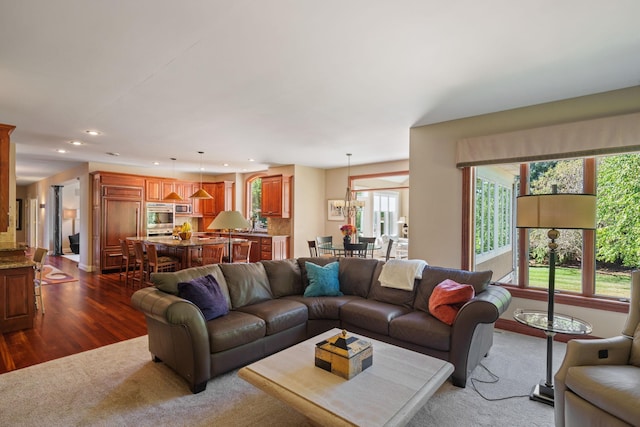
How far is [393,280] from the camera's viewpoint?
351cm

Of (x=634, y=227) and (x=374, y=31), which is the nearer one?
(x=374, y=31)

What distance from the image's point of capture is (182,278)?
3020 mm

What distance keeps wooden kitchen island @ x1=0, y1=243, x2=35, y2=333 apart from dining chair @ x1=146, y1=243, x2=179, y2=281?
71.6 inches

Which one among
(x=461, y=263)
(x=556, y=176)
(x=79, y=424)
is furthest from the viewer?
(x=461, y=263)

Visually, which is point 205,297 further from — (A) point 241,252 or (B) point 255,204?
(B) point 255,204

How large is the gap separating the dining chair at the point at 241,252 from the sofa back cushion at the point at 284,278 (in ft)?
9.20

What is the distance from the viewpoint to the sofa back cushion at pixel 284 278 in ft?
12.3

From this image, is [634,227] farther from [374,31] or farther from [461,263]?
[374,31]

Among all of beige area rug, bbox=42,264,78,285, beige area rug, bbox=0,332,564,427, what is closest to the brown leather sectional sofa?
beige area rug, bbox=0,332,564,427

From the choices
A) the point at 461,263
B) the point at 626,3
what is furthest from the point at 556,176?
the point at 626,3

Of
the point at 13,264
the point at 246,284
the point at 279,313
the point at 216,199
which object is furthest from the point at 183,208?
the point at 279,313

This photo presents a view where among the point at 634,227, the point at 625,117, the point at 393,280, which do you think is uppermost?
the point at 625,117

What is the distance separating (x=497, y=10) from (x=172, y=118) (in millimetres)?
3770

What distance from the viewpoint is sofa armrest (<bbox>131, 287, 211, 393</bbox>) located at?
245 cm
